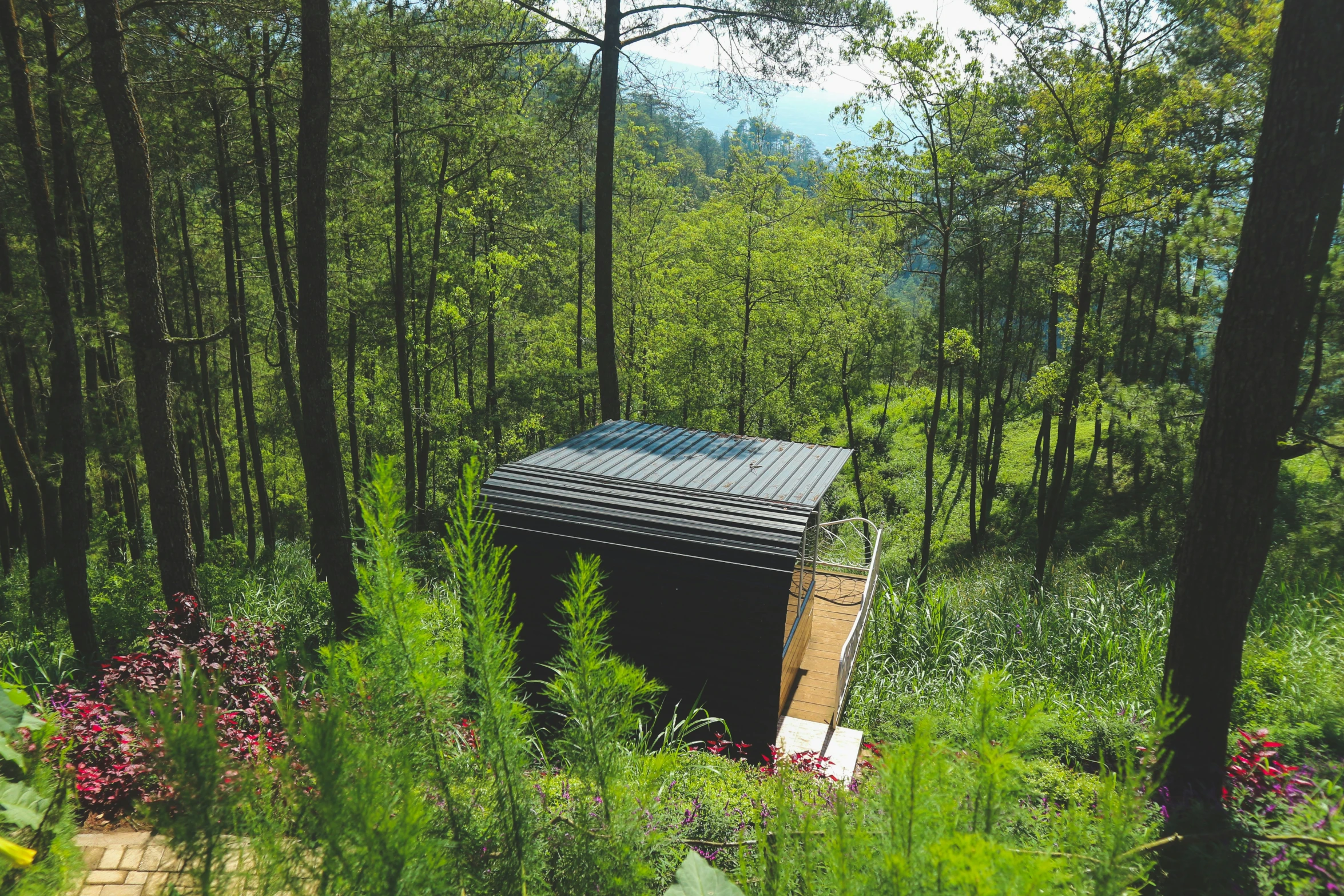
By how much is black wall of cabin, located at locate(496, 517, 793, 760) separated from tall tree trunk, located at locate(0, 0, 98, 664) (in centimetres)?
510

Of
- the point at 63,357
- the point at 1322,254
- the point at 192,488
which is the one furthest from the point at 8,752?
the point at 192,488

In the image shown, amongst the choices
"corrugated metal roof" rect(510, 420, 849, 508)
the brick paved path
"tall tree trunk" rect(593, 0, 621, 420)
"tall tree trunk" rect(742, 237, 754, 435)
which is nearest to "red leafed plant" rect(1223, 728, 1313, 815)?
"corrugated metal roof" rect(510, 420, 849, 508)

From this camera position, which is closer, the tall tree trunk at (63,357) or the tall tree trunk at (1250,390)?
the tall tree trunk at (1250,390)

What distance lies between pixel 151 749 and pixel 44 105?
1410 cm

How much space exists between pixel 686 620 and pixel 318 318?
4461 mm

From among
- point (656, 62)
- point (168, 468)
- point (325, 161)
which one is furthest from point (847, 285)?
point (168, 468)

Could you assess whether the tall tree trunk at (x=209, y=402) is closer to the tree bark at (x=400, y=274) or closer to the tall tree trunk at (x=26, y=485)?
the tree bark at (x=400, y=274)

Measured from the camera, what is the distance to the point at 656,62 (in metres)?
10.8

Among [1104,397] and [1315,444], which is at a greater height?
[1315,444]

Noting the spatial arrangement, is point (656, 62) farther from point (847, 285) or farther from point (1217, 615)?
point (847, 285)

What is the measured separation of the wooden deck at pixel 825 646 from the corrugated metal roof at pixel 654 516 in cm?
195

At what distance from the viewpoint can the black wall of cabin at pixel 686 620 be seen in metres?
5.75

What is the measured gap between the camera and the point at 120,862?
3910 mm

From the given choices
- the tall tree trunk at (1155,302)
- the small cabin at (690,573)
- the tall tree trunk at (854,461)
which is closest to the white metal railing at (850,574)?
the small cabin at (690,573)
